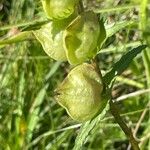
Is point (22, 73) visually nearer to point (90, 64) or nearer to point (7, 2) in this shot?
point (7, 2)

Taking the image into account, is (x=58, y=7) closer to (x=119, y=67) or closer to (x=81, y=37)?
(x=81, y=37)

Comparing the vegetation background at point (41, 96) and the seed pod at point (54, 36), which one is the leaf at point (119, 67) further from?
the vegetation background at point (41, 96)

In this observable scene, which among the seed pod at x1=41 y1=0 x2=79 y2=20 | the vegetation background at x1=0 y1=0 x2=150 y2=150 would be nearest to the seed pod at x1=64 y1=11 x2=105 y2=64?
the seed pod at x1=41 y1=0 x2=79 y2=20

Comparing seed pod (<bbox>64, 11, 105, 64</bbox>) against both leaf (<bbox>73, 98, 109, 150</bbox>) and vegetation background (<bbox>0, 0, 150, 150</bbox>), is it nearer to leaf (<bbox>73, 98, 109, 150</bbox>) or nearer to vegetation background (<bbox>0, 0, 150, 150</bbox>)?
leaf (<bbox>73, 98, 109, 150</bbox>)

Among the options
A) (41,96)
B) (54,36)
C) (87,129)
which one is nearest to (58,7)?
(54,36)

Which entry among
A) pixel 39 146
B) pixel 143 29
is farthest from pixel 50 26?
pixel 39 146

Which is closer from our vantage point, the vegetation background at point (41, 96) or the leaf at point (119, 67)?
the leaf at point (119, 67)

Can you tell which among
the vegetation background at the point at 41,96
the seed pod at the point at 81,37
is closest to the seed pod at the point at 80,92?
the seed pod at the point at 81,37
